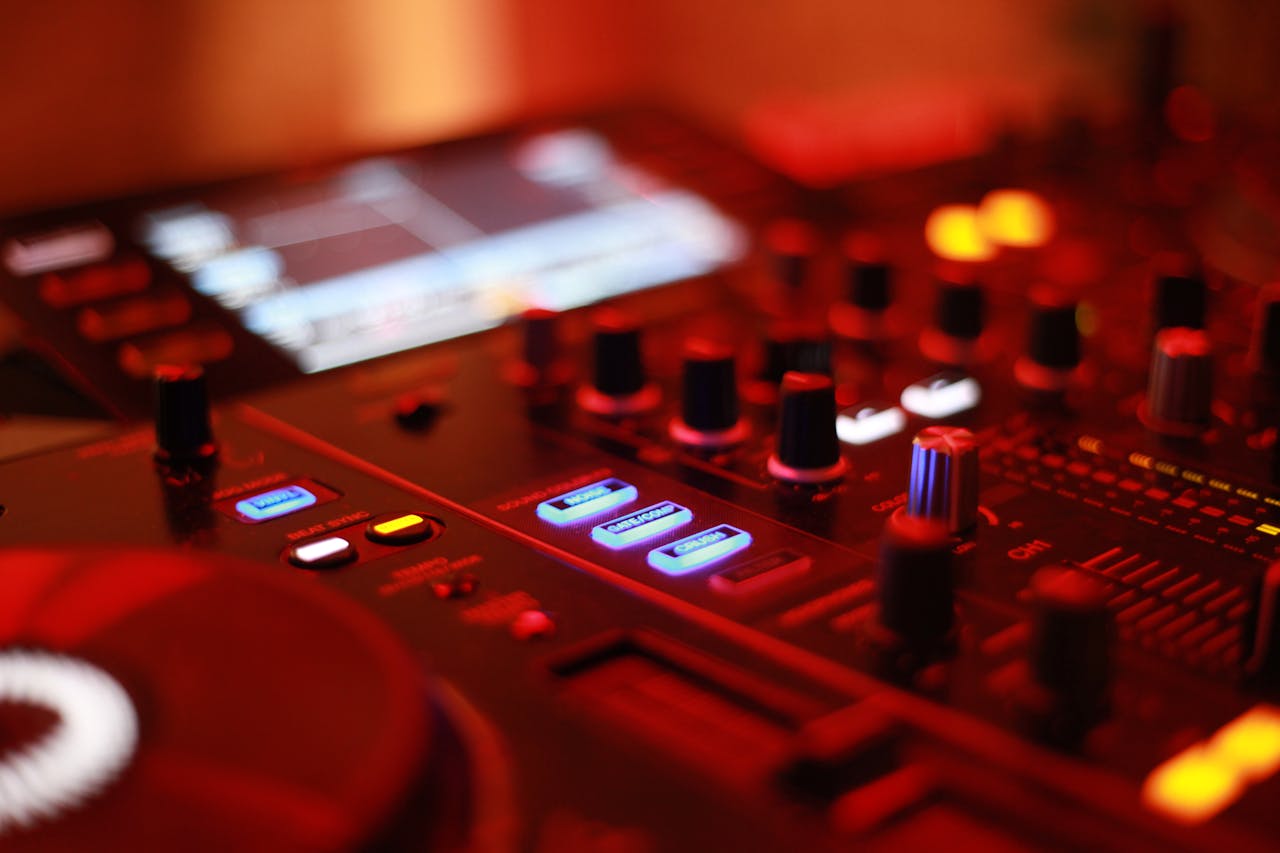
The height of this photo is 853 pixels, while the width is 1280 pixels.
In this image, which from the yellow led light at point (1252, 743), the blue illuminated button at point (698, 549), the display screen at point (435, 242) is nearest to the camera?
the yellow led light at point (1252, 743)

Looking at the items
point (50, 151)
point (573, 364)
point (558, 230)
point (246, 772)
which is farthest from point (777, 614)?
point (50, 151)

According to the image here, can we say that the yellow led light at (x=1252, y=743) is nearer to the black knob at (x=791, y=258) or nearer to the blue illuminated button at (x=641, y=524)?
the blue illuminated button at (x=641, y=524)

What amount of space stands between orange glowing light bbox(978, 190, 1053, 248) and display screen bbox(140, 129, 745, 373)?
240 mm

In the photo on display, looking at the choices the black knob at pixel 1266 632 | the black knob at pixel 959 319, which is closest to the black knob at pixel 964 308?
the black knob at pixel 959 319

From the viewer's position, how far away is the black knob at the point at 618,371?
91 centimetres

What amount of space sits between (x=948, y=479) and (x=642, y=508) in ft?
0.54

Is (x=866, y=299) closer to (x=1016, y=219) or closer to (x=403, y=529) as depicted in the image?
(x=1016, y=219)

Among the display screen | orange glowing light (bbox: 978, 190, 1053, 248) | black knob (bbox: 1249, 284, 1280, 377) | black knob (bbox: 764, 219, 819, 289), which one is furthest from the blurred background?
black knob (bbox: 1249, 284, 1280, 377)

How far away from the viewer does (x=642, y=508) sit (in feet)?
2.48

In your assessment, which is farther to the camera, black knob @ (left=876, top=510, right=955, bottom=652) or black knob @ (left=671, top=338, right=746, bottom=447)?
black knob @ (left=671, top=338, right=746, bottom=447)

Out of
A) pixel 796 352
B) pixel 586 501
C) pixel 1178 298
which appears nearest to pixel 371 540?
pixel 586 501

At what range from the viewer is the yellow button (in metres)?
0.72

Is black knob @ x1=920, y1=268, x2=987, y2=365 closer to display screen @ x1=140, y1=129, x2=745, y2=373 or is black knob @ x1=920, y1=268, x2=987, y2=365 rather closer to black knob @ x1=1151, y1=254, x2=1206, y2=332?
black knob @ x1=1151, y1=254, x2=1206, y2=332

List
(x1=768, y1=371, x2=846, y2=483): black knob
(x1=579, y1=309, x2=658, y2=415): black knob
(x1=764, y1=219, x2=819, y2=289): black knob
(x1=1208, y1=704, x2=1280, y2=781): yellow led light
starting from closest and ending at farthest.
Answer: (x1=1208, y1=704, x2=1280, y2=781): yellow led light < (x1=768, y1=371, x2=846, y2=483): black knob < (x1=579, y1=309, x2=658, y2=415): black knob < (x1=764, y1=219, x2=819, y2=289): black knob
